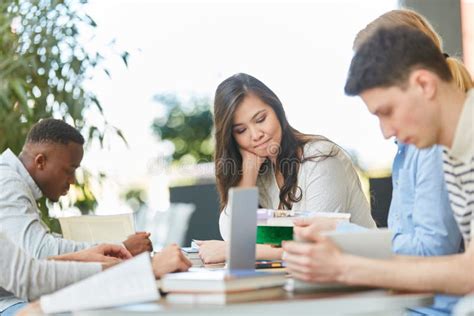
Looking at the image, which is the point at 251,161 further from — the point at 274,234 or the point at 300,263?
the point at 300,263

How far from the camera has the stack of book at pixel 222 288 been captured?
4.41 feet

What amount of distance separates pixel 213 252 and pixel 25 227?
675mm

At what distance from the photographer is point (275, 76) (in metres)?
6.02

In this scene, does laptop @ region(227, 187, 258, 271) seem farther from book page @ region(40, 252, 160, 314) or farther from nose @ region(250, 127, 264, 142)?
nose @ region(250, 127, 264, 142)

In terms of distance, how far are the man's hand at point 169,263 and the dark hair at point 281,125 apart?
903 mm

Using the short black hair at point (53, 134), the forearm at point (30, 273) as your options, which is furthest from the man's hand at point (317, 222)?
the short black hair at point (53, 134)

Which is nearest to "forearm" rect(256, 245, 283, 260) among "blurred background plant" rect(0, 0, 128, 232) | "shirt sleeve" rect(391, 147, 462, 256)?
"shirt sleeve" rect(391, 147, 462, 256)

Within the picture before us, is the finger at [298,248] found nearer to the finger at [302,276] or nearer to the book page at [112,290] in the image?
the finger at [302,276]

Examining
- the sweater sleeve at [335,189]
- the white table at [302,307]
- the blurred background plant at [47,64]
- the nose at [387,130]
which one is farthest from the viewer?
the blurred background plant at [47,64]

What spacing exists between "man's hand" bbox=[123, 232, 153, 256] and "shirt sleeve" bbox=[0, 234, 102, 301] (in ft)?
2.57

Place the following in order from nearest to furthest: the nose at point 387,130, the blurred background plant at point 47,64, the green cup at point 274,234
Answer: the nose at point 387,130
the green cup at point 274,234
the blurred background plant at point 47,64

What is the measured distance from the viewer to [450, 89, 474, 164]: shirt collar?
1.55 meters

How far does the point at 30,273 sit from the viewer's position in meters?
1.80

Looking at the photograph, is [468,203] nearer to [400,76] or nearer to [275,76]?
[400,76]
